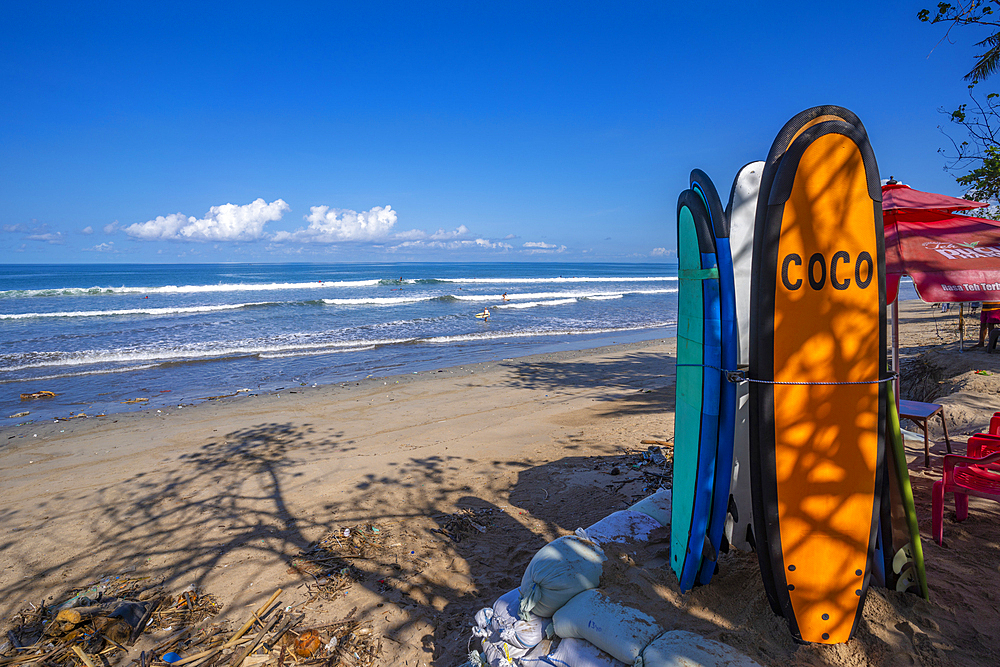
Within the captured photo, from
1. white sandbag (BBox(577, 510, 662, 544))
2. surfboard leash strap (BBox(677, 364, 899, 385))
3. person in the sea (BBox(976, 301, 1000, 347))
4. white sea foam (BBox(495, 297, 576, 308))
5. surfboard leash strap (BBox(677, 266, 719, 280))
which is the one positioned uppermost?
surfboard leash strap (BBox(677, 266, 719, 280))

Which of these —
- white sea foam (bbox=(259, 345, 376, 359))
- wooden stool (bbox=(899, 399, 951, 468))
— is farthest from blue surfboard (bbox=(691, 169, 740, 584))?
white sea foam (bbox=(259, 345, 376, 359))

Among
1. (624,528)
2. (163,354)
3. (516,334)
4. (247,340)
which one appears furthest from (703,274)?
(247,340)

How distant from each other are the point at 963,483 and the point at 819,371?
2017 millimetres

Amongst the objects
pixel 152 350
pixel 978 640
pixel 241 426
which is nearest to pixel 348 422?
pixel 241 426

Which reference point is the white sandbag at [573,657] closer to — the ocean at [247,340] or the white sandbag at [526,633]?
the white sandbag at [526,633]

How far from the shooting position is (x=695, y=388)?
2596 millimetres

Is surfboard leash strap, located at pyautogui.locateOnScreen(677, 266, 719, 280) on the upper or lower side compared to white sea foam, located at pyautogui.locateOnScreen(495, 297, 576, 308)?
upper

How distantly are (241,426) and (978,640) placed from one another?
886cm

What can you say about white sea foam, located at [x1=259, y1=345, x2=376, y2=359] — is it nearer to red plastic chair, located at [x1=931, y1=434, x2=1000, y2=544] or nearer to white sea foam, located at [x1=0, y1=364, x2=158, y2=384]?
white sea foam, located at [x1=0, y1=364, x2=158, y2=384]

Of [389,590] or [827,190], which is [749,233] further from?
[389,590]

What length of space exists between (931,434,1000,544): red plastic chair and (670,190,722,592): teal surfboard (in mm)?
1748

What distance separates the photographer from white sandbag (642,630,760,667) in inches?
80.8

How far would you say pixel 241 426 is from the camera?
8.23 metres

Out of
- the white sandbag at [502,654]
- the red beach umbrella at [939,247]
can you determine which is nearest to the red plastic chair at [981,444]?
the red beach umbrella at [939,247]
